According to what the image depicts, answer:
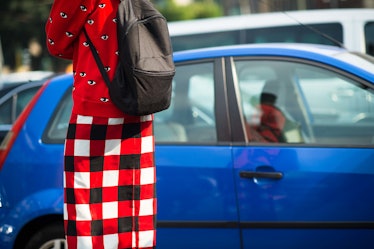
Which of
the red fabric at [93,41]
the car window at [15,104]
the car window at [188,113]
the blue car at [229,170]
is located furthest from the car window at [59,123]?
the red fabric at [93,41]

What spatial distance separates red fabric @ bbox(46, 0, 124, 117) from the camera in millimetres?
2416

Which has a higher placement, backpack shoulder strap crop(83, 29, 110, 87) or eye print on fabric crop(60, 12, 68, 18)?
eye print on fabric crop(60, 12, 68, 18)

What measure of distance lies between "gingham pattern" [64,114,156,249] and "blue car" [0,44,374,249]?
2.38 ft

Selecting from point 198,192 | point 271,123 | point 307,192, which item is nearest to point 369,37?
point 271,123

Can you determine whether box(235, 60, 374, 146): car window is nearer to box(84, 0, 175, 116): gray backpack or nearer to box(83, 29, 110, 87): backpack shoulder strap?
box(84, 0, 175, 116): gray backpack

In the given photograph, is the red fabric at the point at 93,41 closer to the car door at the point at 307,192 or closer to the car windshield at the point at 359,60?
the car door at the point at 307,192

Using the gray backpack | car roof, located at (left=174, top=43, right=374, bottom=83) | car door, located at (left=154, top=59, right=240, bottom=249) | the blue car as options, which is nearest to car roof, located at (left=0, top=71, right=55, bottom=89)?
the blue car

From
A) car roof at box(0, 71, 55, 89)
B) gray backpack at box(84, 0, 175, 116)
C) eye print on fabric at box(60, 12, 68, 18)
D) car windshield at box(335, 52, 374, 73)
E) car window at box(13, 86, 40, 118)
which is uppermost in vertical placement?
eye print on fabric at box(60, 12, 68, 18)

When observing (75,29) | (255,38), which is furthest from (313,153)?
(255,38)

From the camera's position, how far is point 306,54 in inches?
134

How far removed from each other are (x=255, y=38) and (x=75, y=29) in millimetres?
5772

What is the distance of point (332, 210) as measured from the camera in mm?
3137

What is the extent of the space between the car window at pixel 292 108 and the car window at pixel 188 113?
21 centimetres

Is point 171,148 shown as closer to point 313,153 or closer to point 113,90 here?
point 313,153
